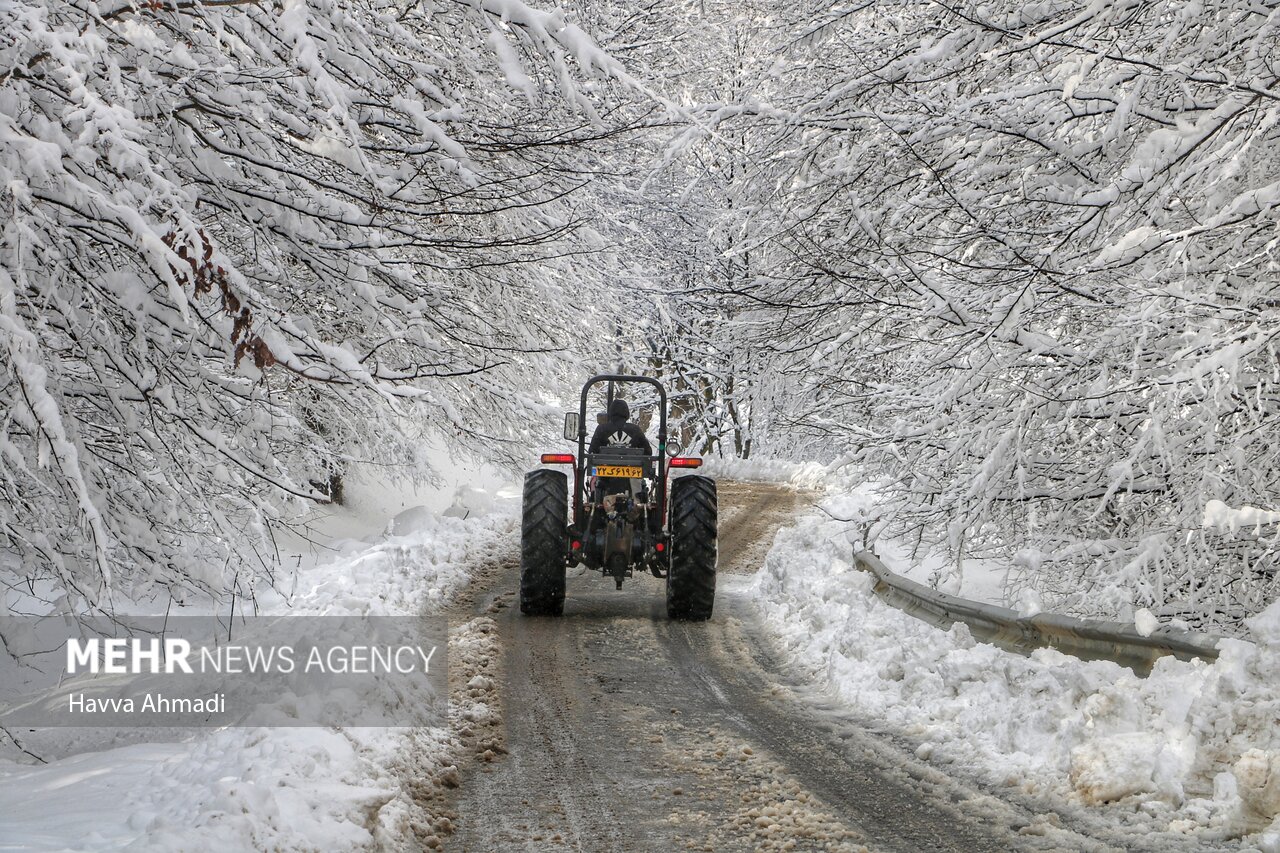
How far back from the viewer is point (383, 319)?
16.0ft

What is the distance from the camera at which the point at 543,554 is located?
905 centimetres

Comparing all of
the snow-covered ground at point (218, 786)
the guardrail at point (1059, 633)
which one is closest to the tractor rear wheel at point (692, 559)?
the guardrail at point (1059, 633)

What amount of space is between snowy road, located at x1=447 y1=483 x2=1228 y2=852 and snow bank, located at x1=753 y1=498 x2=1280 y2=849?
22 cm

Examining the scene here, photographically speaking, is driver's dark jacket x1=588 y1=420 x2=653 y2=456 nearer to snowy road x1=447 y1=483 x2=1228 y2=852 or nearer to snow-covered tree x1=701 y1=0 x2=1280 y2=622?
snowy road x1=447 y1=483 x2=1228 y2=852

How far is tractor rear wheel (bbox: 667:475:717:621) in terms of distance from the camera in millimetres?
9156

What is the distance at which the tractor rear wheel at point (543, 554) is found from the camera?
29.7ft

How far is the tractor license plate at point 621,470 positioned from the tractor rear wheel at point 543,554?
461mm

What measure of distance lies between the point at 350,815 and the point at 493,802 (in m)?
0.82

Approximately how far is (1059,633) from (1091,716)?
3.43 ft

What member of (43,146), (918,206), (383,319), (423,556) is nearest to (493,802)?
(383,319)

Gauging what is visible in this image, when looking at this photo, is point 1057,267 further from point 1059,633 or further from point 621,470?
point 621,470

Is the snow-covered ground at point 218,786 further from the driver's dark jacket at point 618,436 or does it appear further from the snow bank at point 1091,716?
the driver's dark jacket at point 618,436

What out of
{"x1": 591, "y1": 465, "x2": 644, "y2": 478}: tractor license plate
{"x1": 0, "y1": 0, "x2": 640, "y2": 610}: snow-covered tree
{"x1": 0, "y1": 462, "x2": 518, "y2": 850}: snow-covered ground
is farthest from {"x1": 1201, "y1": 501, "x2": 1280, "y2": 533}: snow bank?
{"x1": 591, "y1": 465, "x2": 644, "y2": 478}: tractor license plate

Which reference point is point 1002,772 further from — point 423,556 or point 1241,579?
point 423,556
